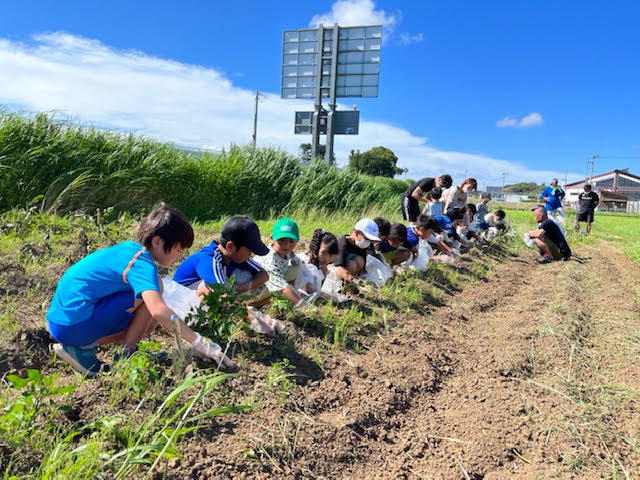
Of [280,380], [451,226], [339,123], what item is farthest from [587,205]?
[280,380]

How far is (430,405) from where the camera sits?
280 cm

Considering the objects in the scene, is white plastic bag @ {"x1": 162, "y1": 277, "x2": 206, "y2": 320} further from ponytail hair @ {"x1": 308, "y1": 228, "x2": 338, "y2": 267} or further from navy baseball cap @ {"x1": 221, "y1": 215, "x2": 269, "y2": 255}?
ponytail hair @ {"x1": 308, "y1": 228, "x2": 338, "y2": 267}

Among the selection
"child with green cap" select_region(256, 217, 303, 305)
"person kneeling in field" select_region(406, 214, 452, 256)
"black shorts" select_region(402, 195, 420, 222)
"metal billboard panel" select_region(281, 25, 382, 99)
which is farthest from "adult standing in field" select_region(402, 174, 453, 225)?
"metal billboard panel" select_region(281, 25, 382, 99)

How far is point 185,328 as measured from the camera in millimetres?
2434

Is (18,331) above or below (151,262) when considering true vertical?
below

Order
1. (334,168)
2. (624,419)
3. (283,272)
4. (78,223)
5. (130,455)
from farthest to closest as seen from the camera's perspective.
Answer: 1. (334,168)
2. (78,223)
3. (283,272)
4. (624,419)
5. (130,455)

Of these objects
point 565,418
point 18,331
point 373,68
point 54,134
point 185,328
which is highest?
point 373,68

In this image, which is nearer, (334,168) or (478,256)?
(478,256)

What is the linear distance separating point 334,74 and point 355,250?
Result: 14.8 m

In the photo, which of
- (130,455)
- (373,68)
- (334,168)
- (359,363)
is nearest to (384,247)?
(359,363)

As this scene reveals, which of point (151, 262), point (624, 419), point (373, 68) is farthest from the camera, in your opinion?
point (373, 68)

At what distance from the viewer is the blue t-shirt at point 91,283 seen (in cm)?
231

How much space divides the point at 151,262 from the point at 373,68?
17847 millimetres

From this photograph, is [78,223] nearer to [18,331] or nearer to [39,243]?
[39,243]
